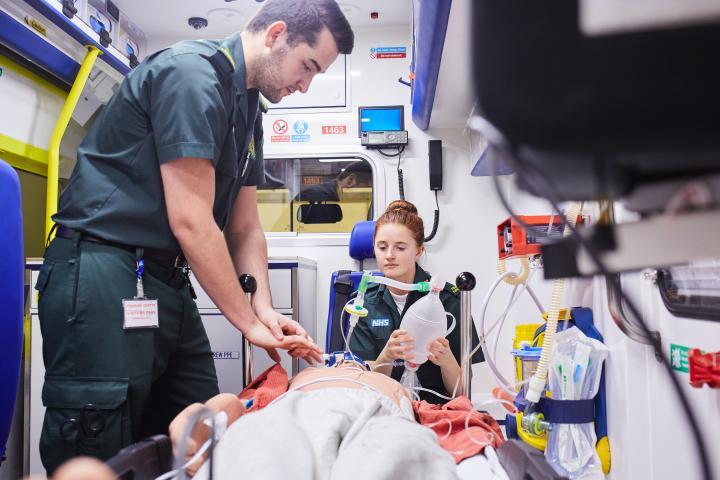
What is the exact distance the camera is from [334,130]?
122 inches

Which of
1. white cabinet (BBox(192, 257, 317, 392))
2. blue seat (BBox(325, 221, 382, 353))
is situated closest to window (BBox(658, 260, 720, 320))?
blue seat (BBox(325, 221, 382, 353))

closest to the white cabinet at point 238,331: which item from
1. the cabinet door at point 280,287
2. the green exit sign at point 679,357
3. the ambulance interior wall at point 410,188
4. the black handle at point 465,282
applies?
the cabinet door at point 280,287

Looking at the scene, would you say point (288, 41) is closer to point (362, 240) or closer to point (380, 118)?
point (362, 240)

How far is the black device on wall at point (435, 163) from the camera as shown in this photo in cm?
296

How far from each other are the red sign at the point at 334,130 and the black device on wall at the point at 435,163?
541 millimetres

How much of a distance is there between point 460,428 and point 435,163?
1.99 metres

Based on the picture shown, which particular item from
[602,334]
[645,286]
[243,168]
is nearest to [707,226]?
[645,286]

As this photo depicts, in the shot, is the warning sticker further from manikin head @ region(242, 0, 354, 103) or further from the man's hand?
the man's hand

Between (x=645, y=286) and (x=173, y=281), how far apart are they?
1202 mm

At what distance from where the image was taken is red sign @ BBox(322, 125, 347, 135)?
3.10 m

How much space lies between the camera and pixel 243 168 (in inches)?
64.7

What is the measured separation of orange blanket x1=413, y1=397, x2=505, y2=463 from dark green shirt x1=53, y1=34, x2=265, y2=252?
835 mm

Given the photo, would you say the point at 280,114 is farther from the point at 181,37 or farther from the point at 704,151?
the point at 704,151

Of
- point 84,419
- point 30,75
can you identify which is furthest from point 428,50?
point 30,75
